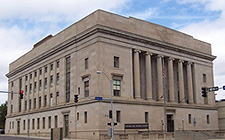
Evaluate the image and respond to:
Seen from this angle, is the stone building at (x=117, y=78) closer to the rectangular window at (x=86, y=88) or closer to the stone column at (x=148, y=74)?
the rectangular window at (x=86, y=88)

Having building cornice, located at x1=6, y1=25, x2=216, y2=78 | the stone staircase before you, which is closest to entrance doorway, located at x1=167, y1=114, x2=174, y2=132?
the stone staircase

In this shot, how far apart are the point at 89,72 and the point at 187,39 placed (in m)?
27.3

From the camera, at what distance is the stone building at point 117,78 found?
5172cm

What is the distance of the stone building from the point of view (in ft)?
170

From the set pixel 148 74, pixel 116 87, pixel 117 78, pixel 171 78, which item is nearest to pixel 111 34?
pixel 117 78

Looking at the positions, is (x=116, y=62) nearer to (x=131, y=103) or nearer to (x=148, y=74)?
(x=131, y=103)

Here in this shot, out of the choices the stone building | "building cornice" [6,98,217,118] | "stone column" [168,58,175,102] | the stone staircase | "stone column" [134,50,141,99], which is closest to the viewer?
the stone staircase

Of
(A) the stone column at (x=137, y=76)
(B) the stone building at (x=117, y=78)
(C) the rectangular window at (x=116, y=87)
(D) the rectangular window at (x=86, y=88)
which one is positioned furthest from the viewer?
(A) the stone column at (x=137, y=76)

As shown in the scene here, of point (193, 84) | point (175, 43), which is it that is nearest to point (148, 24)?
point (175, 43)

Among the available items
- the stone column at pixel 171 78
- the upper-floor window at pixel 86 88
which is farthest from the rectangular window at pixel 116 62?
the stone column at pixel 171 78

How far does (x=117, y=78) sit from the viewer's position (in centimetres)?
5300

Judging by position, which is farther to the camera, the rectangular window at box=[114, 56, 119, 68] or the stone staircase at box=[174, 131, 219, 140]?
the rectangular window at box=[114, 56, 119, 68]

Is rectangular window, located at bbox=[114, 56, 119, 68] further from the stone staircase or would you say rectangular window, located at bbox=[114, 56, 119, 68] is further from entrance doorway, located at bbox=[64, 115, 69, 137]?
the stone staircase

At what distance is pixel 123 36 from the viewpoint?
5453cm
